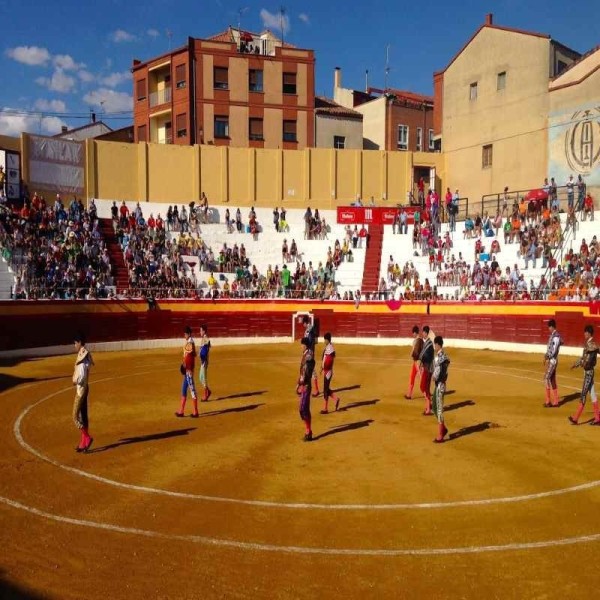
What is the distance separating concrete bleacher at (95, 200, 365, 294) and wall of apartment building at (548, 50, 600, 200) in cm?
1236

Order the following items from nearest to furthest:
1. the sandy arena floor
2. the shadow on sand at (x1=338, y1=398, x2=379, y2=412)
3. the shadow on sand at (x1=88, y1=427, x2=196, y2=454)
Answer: the sandy arena floor < the shadow on sand at (x1=88, y1=427, x2=196, y2=454) < the shadow on sand at (x1=338, y1=398, x2=379, y2=412)

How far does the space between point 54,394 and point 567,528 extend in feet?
44.5

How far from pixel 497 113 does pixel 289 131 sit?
15.5 metres

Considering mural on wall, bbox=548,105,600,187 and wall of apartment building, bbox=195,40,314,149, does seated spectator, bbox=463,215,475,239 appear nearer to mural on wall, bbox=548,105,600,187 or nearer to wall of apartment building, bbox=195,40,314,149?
mural on wall, bbox=548,105,600,187

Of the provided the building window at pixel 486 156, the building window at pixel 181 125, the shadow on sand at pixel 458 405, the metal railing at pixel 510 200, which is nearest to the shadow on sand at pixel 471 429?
the shadow on sand at pixel 458 405

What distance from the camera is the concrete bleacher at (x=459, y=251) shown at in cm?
2994

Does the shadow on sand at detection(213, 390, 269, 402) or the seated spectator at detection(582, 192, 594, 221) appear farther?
the seated spectator at detection(582, 192, 594, 221)

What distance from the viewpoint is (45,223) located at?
29.8 m

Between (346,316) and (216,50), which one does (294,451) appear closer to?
(346,316)

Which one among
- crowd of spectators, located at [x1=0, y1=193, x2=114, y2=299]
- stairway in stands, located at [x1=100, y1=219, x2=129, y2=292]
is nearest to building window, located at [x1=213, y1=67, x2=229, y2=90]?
A: stairway in stands, located at [x1=100, y1=219, x2=129, y2=292]

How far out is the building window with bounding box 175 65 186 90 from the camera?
4588cm

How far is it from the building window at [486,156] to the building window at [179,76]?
2180cm

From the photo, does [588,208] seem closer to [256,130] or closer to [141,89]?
[256,130]

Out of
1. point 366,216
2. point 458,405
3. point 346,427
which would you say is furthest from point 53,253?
point 458,405
